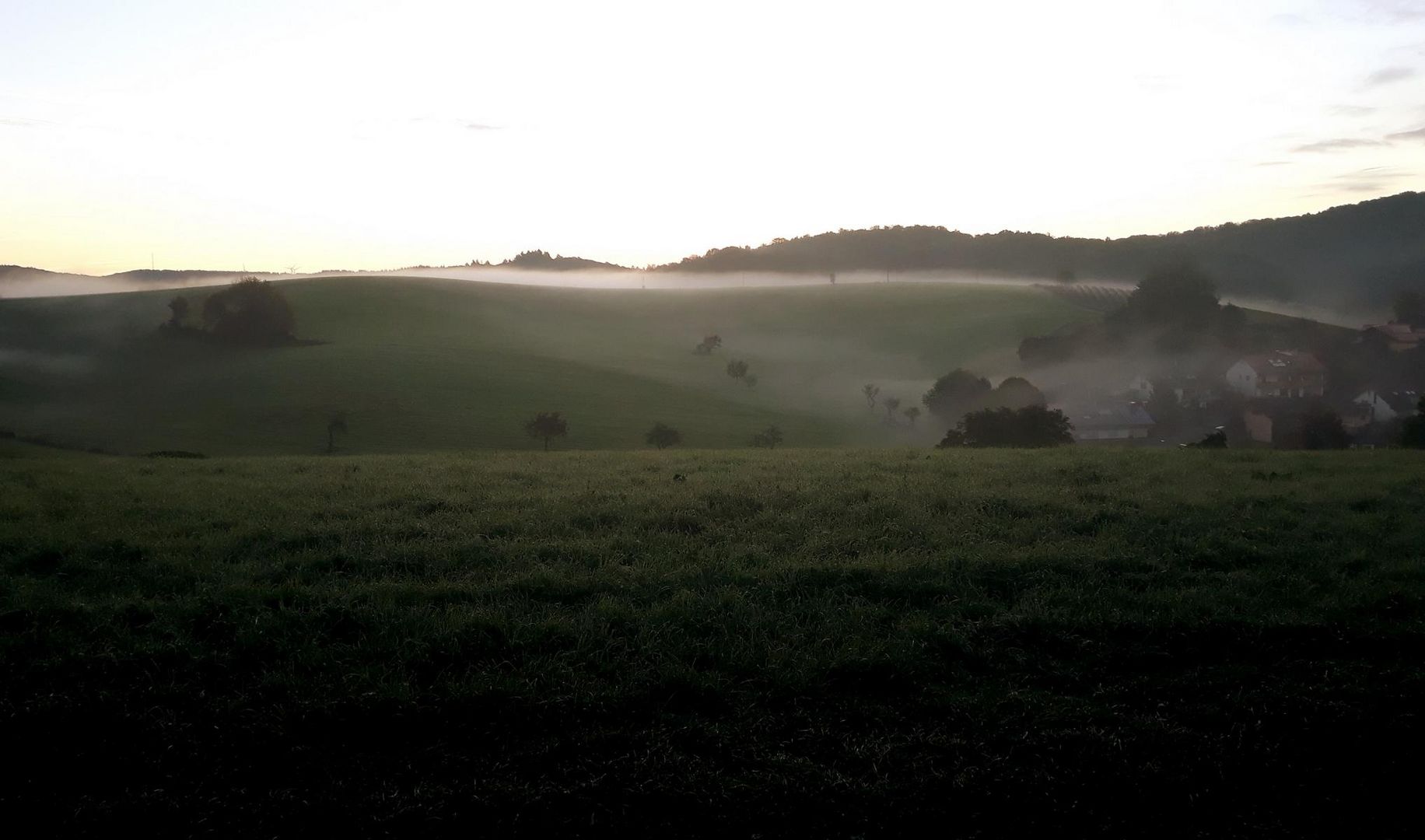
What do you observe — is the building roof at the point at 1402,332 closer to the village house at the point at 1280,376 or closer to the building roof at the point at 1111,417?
the village house at the point at 1280,376

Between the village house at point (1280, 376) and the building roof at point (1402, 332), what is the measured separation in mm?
4390

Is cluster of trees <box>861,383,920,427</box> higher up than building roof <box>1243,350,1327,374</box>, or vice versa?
building roof <box>1243,350,1327,374</box>

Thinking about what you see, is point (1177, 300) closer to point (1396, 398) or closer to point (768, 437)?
point (1396, 398)

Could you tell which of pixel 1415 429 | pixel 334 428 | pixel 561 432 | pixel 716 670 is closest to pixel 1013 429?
pixel 1415 429

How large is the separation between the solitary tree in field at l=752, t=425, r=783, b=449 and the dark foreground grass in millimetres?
46270

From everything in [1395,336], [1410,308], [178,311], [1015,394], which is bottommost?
[1015,394]

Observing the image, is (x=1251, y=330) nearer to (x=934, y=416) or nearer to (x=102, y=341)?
(x=934, y=416)

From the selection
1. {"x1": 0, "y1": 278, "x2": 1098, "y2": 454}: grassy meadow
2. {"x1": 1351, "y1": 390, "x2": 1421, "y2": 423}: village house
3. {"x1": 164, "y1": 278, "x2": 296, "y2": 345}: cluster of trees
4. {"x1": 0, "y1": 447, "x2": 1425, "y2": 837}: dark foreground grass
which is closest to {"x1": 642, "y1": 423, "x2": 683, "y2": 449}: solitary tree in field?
{"x1": 0, "y1": 278, "x2": 1098, "y2": 454}: grassy meadow

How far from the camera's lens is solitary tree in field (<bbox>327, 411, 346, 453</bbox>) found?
5212cm

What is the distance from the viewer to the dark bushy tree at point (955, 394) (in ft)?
218

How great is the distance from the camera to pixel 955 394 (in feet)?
222

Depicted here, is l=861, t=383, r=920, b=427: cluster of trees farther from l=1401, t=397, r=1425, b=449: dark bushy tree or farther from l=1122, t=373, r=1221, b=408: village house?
l=1401, t=397, r=1425, b=449: dark bushy tree

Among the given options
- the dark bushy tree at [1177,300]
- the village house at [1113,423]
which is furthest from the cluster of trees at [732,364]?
the dark bushy tree at [1177,300]

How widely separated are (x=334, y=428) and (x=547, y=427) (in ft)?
40.4
